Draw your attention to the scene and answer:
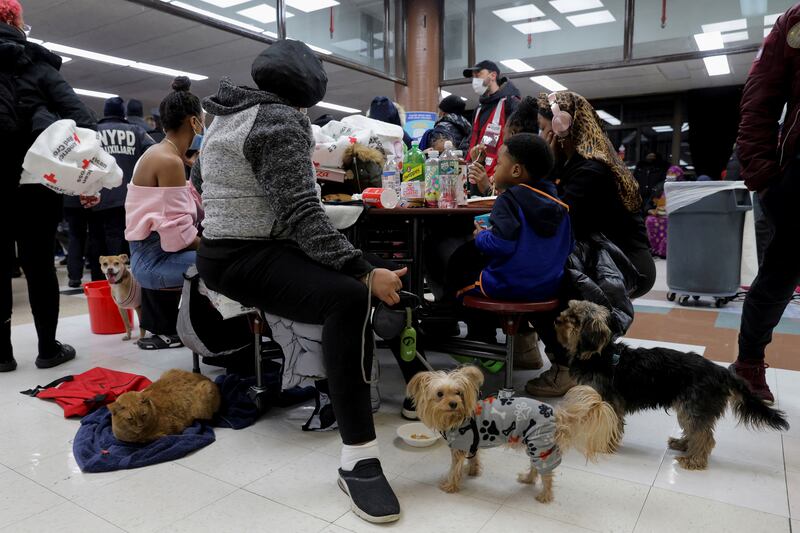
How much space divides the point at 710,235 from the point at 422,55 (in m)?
5.11

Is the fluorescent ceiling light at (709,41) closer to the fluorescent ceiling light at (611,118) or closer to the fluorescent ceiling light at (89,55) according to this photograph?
the fluorescent ceiling light at (611,118)

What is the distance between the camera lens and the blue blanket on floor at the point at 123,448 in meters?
1.63

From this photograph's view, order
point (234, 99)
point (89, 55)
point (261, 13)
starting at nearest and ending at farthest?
point (234, 99)
point (261, 13)
point (89, 55)

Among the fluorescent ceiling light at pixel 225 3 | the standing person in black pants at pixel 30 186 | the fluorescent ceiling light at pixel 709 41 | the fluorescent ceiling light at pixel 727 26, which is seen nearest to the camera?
the standing person in black pants at pixel 30 186

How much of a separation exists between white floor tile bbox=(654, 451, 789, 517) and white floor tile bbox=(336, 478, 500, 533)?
0.57m

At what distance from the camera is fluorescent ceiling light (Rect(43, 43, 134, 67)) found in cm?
712

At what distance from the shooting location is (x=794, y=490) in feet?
4.95

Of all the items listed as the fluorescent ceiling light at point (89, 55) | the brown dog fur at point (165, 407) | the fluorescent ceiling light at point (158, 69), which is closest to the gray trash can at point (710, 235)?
the brown dog fur at point (165, 407)

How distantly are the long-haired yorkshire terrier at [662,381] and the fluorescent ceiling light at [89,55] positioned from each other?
7.96 meters

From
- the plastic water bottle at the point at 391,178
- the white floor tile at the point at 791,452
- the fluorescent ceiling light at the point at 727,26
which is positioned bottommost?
the white floor tile at the point at 791,452

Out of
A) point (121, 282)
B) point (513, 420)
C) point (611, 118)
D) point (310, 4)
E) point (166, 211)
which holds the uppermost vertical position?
point (310, 4)

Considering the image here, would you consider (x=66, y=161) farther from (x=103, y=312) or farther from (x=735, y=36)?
(x=735, y=36)

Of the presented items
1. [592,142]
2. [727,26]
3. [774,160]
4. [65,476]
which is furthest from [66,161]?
[727,26]

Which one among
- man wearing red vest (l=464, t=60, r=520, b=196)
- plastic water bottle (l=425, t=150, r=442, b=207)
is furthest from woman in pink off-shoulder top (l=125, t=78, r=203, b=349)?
man wearing red vest (l=464, t=60, r=520, b=196)
